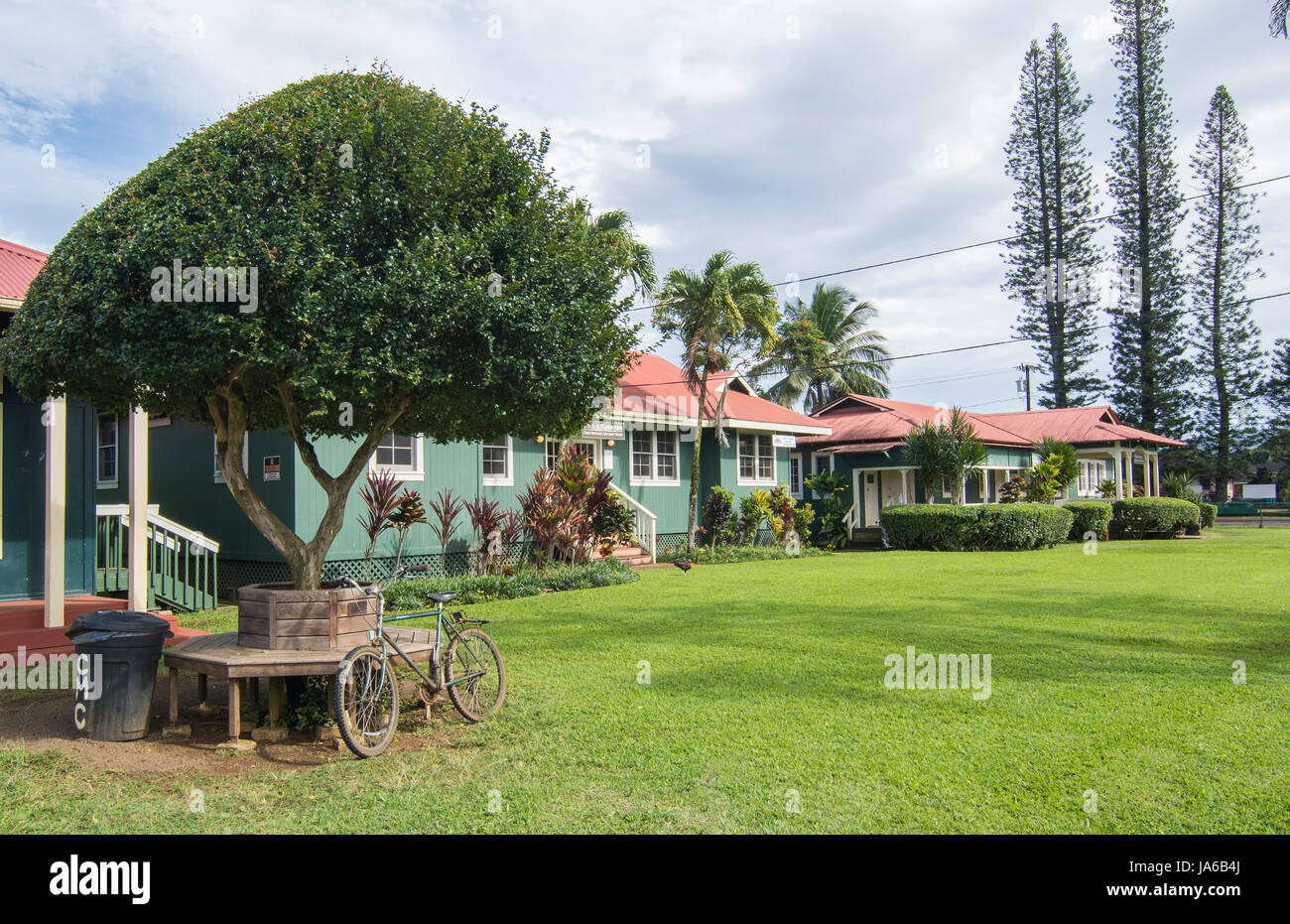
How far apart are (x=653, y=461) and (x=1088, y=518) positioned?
15.3 metres

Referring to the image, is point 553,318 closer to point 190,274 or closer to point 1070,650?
point 190,274

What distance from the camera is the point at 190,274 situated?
5.01 metres

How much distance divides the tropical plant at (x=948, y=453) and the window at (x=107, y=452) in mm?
19052

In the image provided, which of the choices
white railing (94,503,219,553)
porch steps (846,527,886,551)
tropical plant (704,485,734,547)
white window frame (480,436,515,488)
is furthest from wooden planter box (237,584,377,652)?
porch steps (846,527,886,551)

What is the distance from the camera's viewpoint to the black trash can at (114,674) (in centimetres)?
546

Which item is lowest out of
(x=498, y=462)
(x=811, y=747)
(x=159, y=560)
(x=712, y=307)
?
(x=811, y=747)

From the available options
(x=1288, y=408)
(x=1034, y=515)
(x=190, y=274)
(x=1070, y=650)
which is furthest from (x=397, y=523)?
(x=1288, y=408)

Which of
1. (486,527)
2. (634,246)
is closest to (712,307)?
(634,246)

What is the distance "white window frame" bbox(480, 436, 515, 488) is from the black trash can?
9.40m

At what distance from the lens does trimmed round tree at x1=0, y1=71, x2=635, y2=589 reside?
509 centimetres

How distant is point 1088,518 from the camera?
26.1 m

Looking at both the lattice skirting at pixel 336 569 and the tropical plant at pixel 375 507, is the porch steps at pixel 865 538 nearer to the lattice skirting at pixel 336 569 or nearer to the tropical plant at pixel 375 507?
the lattice skirting at pixel 336 569

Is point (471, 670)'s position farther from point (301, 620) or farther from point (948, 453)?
point (948, 453)

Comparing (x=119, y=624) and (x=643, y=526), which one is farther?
(x=643, y=526)
